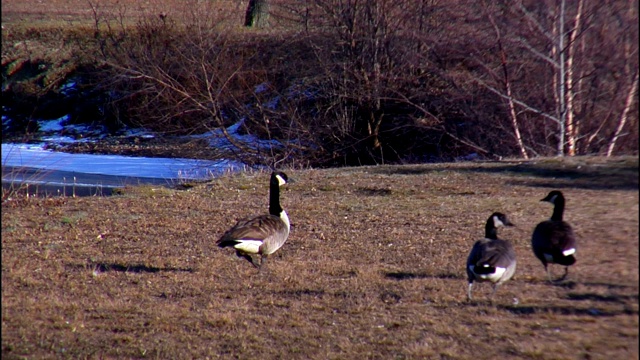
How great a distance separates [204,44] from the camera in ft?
67.7

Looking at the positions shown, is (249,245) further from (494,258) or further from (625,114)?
(625,114)

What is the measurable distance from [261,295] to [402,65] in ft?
41.3

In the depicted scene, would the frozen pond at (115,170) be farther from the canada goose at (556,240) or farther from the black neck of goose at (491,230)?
the canada goose at (556,240)

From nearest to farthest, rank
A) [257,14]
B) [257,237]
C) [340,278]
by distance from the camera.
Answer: [340,278], [257,237], [257,14]

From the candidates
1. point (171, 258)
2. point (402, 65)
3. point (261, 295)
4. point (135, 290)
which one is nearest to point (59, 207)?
point (171, 258)

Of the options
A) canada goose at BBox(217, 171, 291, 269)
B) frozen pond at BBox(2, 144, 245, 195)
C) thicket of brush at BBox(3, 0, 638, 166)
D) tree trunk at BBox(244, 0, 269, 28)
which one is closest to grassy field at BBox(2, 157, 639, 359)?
canada goose at BBox(217, 171, 291, 269)

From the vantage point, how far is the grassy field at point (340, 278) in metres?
2.89

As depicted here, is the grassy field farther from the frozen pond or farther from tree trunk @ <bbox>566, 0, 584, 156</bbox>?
the frozen pond

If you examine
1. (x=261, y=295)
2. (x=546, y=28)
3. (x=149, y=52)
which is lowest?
(x=261, y=295)

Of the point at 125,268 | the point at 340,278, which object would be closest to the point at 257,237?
the point at 340,278

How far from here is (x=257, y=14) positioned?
2181 centimetres

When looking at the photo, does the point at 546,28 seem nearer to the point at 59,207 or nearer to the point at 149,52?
the point at 59,207

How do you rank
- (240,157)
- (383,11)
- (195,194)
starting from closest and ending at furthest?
1. (195,194)
2. (383,11)
3. (240,157)

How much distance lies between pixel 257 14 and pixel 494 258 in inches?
738
